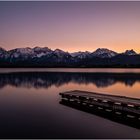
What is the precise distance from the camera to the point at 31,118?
1792 cm

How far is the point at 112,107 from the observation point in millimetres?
18500

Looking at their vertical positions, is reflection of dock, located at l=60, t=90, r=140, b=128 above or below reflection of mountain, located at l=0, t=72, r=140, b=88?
above

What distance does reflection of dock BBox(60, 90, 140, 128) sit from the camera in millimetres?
16094

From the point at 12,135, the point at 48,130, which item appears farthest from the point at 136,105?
the point at 12,135

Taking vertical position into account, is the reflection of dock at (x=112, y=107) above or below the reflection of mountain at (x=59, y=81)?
above

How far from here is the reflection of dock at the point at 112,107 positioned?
16.1 metres

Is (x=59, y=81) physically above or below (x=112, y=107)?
below

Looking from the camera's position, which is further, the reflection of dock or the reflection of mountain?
the reflection of mountain

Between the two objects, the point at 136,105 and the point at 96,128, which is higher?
the point at 136,105

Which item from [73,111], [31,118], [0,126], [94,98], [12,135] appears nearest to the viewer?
[12,135]

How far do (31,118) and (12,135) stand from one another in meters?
4.38

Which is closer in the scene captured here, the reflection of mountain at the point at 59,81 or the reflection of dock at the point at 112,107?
the reflection of dock at the point at 112,107

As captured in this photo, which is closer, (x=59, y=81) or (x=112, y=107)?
(x=112, y=107)

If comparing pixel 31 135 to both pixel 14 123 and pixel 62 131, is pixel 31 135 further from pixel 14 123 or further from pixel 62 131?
pixel 14 123
